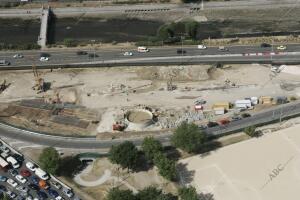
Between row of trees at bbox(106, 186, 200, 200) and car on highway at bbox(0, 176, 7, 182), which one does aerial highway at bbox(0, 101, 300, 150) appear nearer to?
car on highway at bbox(0, 176, 7, 182)

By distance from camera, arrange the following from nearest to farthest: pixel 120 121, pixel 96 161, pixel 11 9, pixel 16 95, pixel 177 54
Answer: pixel 96 161, pixel 120 121, pixel 16 95, pixel 177 54, pixel 11 9

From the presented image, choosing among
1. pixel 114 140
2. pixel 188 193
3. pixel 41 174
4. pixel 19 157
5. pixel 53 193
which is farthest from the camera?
pixel 114 140

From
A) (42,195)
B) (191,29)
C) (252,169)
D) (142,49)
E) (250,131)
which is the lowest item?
(42,195)

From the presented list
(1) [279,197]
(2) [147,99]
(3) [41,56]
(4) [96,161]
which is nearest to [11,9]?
(3) [41,56]

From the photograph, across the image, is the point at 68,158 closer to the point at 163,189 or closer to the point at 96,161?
the point at 96,161

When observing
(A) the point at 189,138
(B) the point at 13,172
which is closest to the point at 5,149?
(B) the point at 13,172

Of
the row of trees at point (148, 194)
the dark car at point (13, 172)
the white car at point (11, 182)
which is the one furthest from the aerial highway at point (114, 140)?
the row of trees at point (148, 194)

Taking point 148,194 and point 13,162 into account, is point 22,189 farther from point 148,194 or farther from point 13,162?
point 148,194
